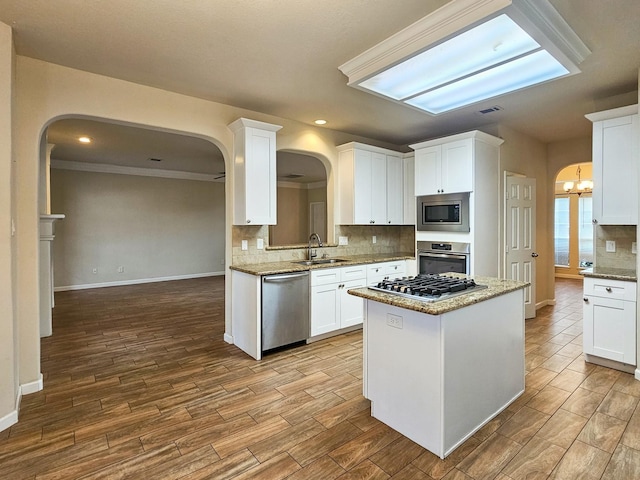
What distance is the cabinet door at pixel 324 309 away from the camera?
12.9 ft

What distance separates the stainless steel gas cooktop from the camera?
7.00ft

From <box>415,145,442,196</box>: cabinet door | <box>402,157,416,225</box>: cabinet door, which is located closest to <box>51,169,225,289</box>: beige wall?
<box>402,157,416,225</box>: cabinet door

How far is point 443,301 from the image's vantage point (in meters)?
2.03

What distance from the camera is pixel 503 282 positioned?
2.67m

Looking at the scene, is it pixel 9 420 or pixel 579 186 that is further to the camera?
pixel 579 186

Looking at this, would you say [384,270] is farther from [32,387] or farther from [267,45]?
[32,387]

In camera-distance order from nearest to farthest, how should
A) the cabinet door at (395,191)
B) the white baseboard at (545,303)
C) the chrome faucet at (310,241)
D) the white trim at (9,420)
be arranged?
the white trim at (9,420), the chrome faucet at (310,241), the cabinet door at (395,191), the white baseboard at (545,303)

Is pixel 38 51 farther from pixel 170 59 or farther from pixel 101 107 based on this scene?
pixel 170 59

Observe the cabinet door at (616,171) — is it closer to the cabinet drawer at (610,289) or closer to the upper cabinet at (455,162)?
the cabinet drawer at (610,289)

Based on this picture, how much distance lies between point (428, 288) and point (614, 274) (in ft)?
7.44

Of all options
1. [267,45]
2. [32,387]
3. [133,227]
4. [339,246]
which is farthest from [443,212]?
[133,227]

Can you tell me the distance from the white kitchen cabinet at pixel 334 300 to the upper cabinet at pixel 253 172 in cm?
92

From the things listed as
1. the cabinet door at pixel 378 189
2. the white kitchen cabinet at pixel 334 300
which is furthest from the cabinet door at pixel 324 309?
the cabinet door at pixel 378 189

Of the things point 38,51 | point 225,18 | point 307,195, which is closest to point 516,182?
Answer: point 225,18
